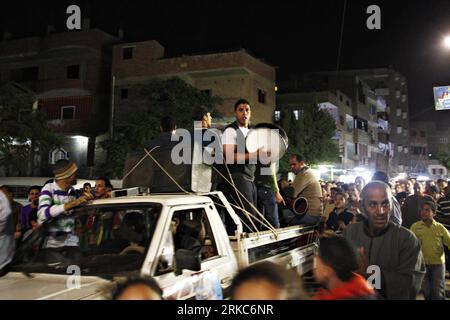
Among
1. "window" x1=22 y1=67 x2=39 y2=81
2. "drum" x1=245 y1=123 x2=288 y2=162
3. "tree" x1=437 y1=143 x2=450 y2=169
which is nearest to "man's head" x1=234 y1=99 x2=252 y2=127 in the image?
"drum" x1=245 y1=123 x2=288 y2=162

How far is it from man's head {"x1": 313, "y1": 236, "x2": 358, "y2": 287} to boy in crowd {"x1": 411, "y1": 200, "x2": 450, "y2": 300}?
3901 millimetres

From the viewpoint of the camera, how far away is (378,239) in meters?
3.29

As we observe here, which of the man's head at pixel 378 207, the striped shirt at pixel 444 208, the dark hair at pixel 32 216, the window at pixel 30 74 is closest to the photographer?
the man's head at pixel 378 207

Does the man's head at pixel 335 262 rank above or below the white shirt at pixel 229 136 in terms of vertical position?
below

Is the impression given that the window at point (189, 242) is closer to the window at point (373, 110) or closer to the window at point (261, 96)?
the window at point (261, 96)

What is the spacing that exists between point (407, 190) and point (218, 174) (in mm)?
8459

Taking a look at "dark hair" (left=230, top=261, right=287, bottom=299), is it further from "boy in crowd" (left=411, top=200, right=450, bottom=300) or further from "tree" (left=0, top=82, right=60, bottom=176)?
"tree" (left=0, top=82, right=60, bottom=176)

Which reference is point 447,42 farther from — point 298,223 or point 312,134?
point 312,134

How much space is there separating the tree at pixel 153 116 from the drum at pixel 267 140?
1539cm

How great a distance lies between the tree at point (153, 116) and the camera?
2073 cm

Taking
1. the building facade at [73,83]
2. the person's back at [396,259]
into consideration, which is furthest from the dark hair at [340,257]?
the building facade at [73,83]

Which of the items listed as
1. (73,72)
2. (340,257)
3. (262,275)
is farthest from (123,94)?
(262,275)

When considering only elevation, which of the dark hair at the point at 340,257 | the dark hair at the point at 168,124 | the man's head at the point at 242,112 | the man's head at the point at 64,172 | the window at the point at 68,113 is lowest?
the dark hair at the point at 340,257

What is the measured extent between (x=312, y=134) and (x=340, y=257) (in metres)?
26.6
